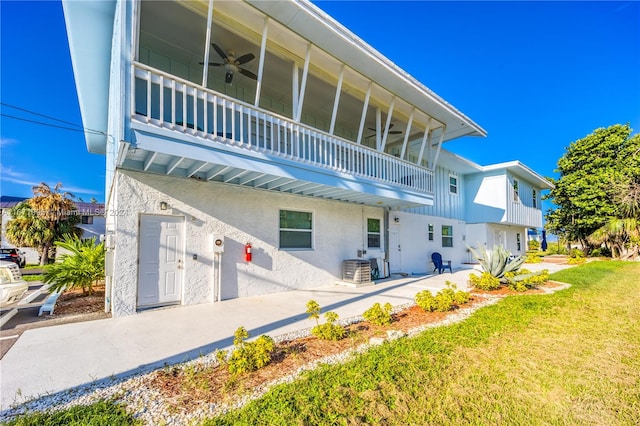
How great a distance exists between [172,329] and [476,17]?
16.0 meters

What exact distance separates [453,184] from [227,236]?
13675mm

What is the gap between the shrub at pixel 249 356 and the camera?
3264 mm

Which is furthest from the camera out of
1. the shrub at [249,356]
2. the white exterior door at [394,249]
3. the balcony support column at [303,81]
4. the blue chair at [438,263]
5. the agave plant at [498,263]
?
the blue chair at [438,263]

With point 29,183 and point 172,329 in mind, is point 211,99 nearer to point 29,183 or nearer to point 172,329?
point 172,329

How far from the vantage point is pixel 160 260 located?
6.45 metres

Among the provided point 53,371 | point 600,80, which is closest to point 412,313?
point 53,371

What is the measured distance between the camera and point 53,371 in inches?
137

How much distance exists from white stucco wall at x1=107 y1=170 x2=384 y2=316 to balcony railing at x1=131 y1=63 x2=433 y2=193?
4.67 ft

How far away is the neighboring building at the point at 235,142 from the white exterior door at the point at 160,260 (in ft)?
0.08

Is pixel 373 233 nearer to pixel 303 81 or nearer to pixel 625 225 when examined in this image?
pixel 303 81

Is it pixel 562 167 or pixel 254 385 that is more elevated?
pixel 562 167

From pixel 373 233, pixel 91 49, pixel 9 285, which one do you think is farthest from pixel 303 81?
pixel 9 285

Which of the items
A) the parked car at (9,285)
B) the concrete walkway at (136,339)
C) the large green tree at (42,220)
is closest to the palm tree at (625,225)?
the concrete walkway at (136,339)

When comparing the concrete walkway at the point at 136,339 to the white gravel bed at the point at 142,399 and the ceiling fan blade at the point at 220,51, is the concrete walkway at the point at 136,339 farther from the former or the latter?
the ceiling fan blade at the point at 220,51
